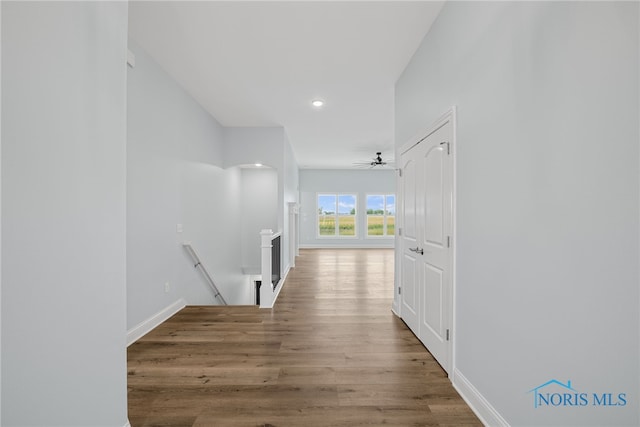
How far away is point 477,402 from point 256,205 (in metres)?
7.78

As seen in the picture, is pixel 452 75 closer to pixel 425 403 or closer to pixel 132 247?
pixel 425 403

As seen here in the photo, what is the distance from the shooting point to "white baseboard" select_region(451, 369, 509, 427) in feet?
5.46

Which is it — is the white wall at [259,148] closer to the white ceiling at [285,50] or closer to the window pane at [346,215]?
the white ceiling at [285,50]

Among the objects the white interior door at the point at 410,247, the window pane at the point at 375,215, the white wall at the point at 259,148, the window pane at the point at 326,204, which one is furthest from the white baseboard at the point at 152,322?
the window pane at the point at 375,215

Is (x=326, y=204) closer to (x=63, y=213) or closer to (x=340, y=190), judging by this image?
(x=340, y=190)

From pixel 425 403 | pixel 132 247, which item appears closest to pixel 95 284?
pixel 132 247

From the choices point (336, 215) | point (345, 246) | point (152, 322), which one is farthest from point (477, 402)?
point (336, 215)

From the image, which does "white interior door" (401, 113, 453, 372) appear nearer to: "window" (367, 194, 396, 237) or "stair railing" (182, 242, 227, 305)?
"stair railing" (182, 242, 227, 305)

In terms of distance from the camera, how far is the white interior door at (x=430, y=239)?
7.38 feet

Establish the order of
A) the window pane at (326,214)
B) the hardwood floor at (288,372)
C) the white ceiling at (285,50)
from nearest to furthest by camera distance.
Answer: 1. the hardwood floor at (288,372)
2. the white ceiling at (285,50)
3. the window pane at (326,214)

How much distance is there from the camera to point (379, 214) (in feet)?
36.7

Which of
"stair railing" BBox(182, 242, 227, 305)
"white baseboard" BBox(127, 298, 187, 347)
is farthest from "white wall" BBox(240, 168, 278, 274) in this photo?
"white baseboard" BBox(127, 298, 187, 347)

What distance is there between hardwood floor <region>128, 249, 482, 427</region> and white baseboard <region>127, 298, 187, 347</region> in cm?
8

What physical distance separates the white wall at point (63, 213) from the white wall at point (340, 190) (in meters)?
9.49
